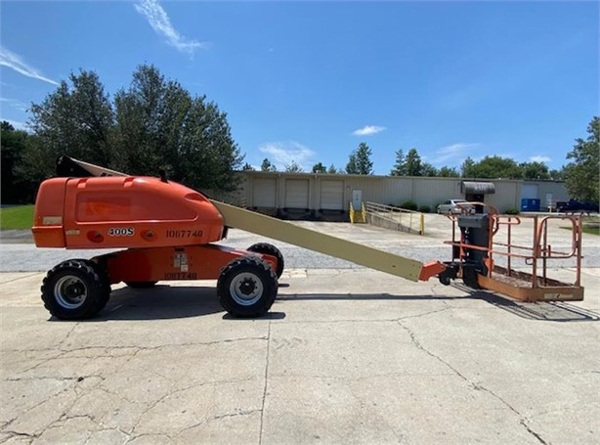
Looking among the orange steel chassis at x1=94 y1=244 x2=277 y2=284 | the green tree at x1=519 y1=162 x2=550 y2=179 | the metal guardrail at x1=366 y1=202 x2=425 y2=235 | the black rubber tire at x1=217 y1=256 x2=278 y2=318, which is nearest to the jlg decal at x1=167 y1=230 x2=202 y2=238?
the orange steel chassis at x1=94 y1=244 x2=277 y2=284

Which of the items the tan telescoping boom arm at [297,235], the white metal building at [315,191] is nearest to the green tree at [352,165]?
the white metal building at [315,191]

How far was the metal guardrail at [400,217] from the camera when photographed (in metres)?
24.8

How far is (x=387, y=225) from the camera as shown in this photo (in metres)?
28.5

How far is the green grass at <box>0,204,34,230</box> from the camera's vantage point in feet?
78.6

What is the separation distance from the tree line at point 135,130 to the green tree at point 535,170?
108161 millimetres

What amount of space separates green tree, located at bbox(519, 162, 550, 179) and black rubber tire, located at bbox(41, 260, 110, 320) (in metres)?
127

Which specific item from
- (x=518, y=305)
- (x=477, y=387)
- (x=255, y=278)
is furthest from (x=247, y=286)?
(x=518, y=305)

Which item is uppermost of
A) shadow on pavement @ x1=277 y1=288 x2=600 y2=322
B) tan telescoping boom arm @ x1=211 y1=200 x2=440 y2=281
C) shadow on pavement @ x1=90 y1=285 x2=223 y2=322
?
tan telescoping boom arm @ x1=211 y1=200 x2=440 y2=281

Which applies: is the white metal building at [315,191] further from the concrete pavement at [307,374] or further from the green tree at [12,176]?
the green tree at [12,176]

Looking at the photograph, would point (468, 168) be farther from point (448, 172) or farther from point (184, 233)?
point (184, 233)

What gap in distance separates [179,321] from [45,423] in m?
2.69

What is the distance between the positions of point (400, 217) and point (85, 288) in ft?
87.5

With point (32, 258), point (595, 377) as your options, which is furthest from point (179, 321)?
point (32, 258)

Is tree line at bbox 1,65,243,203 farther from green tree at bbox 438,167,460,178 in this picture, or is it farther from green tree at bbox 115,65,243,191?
green tree at bbox 438,167,460,178
